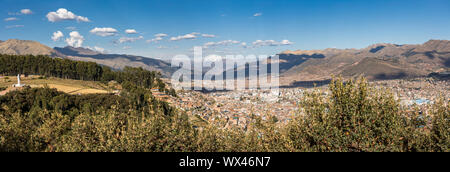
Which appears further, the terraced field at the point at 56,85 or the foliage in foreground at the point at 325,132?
the terraced field at the point at 56,85

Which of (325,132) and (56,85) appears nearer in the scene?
(325,132)

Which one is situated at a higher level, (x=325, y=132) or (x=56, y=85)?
(x=325, y=132)

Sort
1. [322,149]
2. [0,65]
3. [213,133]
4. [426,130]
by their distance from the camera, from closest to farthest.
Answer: [322,149] → [426,130] → [213,133] → [0,65]

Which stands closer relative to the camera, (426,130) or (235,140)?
(426,130)

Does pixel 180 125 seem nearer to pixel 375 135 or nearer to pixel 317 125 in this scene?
pixel 317 125

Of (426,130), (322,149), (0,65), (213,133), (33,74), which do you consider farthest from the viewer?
(33,74)

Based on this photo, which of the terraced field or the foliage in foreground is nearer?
the foliage in foreground

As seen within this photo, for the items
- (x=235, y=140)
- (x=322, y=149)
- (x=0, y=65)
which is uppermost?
(x=0, y=65)

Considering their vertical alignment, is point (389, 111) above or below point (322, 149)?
above
